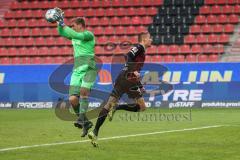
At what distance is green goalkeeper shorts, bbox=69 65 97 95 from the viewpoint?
13.9m

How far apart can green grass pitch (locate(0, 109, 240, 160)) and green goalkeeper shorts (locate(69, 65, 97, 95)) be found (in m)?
1.10

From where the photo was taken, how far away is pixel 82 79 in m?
14.0

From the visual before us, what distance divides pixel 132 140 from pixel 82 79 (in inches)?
81.6

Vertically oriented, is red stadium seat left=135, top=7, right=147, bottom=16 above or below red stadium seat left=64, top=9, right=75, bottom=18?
above

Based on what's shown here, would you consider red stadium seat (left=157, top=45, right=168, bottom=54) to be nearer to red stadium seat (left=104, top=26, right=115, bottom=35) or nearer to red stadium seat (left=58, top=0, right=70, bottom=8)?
red stadium seat (left=104, top=26, right=115, bottom=35)

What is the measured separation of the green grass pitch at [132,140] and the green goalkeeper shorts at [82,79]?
1101 mm

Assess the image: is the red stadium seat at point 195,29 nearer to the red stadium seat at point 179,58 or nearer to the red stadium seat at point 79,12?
the red stadium seat at point 179,58

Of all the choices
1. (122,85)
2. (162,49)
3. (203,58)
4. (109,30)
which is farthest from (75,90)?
(109,30)

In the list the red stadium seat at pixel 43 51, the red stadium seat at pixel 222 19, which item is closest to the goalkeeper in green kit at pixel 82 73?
the red stadium seat at pixel 43 51

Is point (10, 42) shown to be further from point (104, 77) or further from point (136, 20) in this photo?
point (104, 77)

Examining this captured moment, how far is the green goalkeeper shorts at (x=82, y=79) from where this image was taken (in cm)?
1390

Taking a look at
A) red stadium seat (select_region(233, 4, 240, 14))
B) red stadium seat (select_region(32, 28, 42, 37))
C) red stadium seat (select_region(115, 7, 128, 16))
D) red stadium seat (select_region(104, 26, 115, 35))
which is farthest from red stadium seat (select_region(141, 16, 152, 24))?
red stadium seat (select_region(32, 28, 42, 37))

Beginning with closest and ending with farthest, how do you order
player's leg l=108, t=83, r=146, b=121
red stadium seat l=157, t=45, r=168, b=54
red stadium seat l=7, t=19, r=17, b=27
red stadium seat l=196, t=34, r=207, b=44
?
1. player's leg l=108, t=83, r=146, b=121
2. red stadium seat l=157, t=45, r=168, b=54
3. red stadium seat l=196, t=34, r=207, b=44
4. red stadium seat l=7, t=19, r=17, b=27

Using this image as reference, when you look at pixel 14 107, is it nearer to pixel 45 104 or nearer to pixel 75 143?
pixel 45 104
